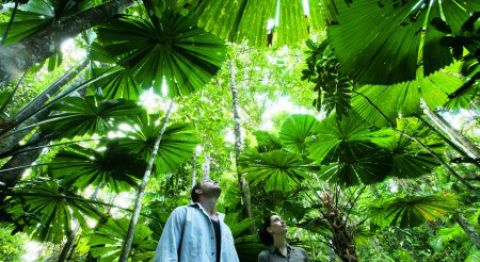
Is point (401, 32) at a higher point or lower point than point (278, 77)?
lower

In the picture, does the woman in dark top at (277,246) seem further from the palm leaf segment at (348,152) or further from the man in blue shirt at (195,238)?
the palm leaf segment at (348,152)

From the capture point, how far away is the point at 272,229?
3156 mm

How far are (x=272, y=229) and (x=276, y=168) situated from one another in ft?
2.46

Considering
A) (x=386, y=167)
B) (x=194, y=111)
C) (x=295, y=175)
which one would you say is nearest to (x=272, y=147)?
(x=295, y=175)

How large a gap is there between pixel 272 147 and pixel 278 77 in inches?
107

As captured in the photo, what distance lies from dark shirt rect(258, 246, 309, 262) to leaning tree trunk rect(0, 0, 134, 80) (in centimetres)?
245

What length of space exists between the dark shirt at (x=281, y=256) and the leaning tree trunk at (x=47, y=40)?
245 cm

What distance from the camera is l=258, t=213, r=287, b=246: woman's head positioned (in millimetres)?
3092

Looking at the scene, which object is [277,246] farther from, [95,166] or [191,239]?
[95,166]

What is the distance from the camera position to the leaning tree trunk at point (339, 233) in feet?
9.95

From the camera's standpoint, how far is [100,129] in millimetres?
3143

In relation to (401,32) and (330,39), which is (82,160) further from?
(401,32)

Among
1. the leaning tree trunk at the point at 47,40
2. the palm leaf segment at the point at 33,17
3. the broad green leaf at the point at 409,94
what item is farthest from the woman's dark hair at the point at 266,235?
the palm leaf segment at the point at 33,17

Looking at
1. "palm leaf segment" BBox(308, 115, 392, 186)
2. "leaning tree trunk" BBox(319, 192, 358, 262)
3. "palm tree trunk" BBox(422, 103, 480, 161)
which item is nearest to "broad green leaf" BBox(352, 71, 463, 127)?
"palm leaf segment" BBox(308, 115, 392, 186)
